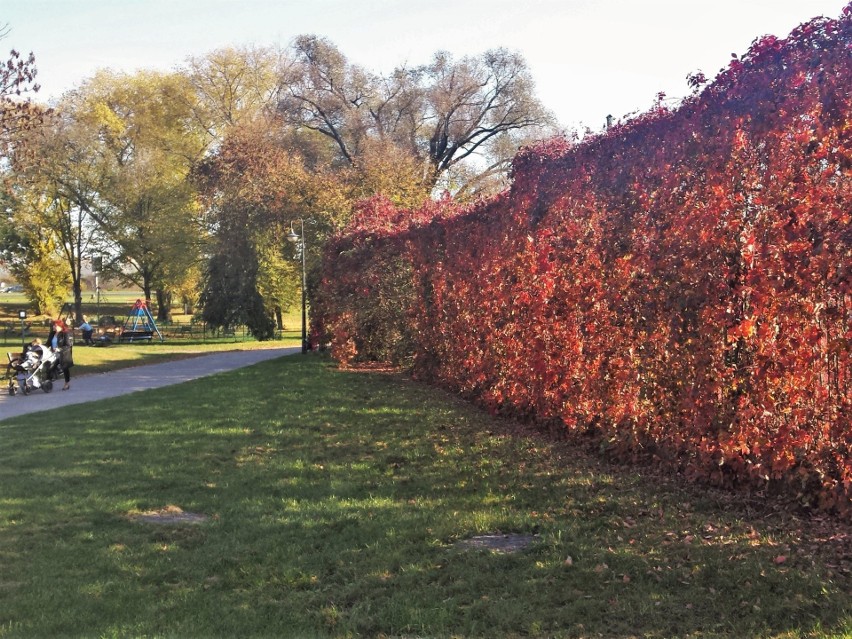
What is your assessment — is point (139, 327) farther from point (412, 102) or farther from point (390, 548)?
point (390, 548)

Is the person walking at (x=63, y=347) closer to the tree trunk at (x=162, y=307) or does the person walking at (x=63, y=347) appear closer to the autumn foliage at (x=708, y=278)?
the autumn foliage at (x=708, y=278)

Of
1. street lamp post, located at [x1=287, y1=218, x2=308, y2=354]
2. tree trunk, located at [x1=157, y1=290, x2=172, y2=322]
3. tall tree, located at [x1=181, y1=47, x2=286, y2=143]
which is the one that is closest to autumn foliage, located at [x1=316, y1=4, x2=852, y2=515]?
street lamp post, located at [x1=287, y1=218, x2=308, y2=354]

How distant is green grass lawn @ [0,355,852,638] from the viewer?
138 inches

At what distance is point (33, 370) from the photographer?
13891 millimetres

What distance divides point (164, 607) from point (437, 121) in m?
36.0

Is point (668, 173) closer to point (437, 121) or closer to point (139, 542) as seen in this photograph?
point (139, 542)

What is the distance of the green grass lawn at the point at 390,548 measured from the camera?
3504 mm

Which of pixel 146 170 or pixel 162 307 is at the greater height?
pixel 146 170

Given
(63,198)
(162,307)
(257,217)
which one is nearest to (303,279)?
(257,217)

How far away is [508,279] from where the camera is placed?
903 centimetres

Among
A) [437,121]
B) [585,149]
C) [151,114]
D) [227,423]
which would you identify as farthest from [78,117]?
[585,149]

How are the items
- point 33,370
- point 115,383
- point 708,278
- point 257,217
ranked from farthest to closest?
1. point 257,217
2. point 115,383
3. point 33,370
4. point 708,278

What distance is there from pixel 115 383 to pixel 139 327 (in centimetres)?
2180

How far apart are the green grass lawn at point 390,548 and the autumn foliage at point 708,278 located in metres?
0.47
